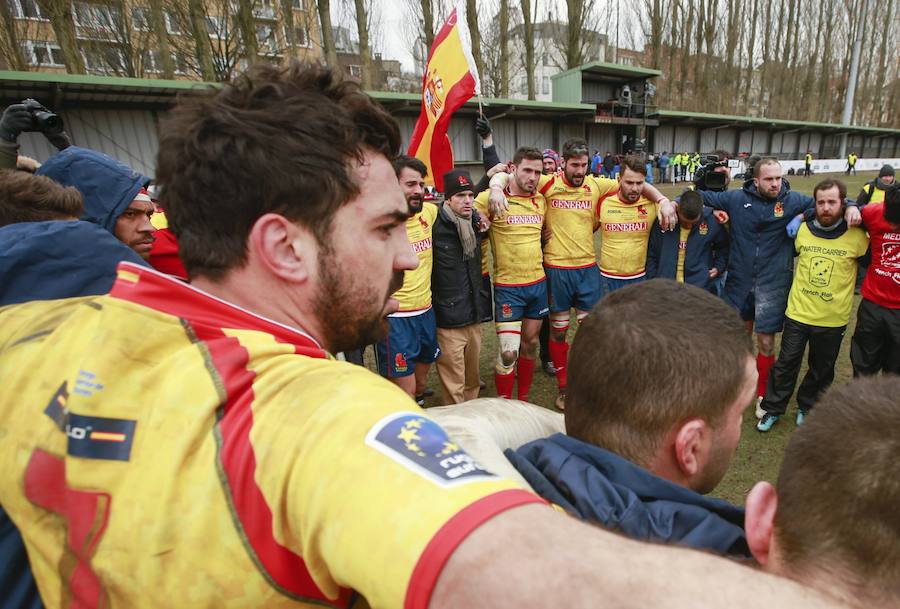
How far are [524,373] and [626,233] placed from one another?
1924 millimetres

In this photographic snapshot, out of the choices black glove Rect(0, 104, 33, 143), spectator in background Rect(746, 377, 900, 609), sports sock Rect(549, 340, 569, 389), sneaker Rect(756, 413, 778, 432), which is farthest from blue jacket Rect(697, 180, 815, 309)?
black glove Rect(0, 104, 33, 143)

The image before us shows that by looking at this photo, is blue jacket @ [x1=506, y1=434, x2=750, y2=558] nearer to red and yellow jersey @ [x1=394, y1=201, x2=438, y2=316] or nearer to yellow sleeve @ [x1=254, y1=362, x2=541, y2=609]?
yellow sleeve @ [x1=254, y1=362, x2=541, y2=609]

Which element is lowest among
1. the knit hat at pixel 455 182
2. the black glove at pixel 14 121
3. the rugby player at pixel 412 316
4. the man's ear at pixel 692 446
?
the rugby player at pixel 412 316

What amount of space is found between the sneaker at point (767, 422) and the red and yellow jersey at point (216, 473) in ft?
14.7

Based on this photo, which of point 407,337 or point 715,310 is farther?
point 407,337

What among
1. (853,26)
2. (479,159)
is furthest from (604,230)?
(853,26)

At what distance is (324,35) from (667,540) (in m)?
21.0

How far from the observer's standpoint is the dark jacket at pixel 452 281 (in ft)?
14.7

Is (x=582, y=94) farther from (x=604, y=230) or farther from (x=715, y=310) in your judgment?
(x=715, y=310)

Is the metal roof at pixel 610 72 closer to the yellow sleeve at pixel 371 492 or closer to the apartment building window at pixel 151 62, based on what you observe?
the apartment building window at pixel 151 62

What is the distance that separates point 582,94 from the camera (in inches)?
1038

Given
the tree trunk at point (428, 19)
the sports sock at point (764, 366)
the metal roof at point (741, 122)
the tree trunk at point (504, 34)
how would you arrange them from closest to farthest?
the sports sock at point (764, 366) < the tree trunk at point (428, 19) < the tree trunk at point (504, 34) < the metal roof at point (741, 122)

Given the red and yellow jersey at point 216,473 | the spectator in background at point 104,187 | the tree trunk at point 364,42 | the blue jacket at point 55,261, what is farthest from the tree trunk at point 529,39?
the red and yellow jersey at point 216,473

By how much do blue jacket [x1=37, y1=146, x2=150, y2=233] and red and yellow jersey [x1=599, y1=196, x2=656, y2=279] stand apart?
4399 millimetres
